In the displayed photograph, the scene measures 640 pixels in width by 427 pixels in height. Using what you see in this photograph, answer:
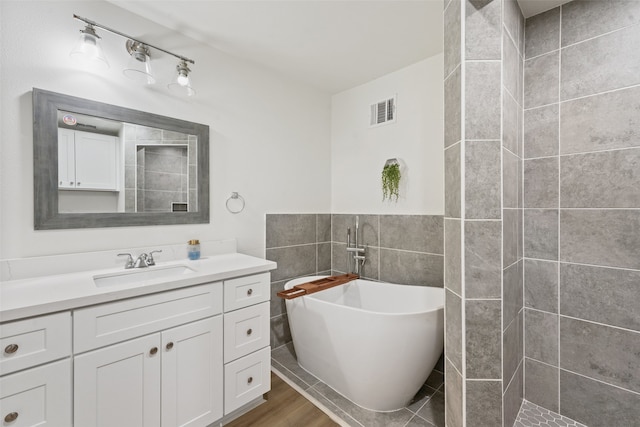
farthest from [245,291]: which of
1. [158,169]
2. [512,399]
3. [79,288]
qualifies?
[512,399]

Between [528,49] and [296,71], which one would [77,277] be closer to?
[296,71]

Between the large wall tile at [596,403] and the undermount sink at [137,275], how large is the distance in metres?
2.40

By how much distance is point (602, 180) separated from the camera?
1529mm

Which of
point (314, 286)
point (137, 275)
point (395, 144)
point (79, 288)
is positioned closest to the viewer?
point (79, 288)

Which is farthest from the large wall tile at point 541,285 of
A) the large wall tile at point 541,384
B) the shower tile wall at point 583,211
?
the large wall tile at point 541,384

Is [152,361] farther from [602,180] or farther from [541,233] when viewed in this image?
[602,180]

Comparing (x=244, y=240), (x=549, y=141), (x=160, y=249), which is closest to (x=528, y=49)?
(x=549, y=141)

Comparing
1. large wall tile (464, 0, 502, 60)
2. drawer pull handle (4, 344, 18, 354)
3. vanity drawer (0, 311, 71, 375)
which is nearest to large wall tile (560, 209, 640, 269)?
large wall tile (464, 0, 502, 60)

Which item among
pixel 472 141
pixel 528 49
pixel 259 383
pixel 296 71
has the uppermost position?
pixel 296 71

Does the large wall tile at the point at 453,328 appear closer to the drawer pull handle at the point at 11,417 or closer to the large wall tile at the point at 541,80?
the large wall tile at the point at 541,80

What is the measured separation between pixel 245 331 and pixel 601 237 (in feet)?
7.10

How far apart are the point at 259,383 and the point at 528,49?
2.80 m

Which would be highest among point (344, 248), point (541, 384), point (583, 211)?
point (583, 211)

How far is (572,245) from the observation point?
163 cm
